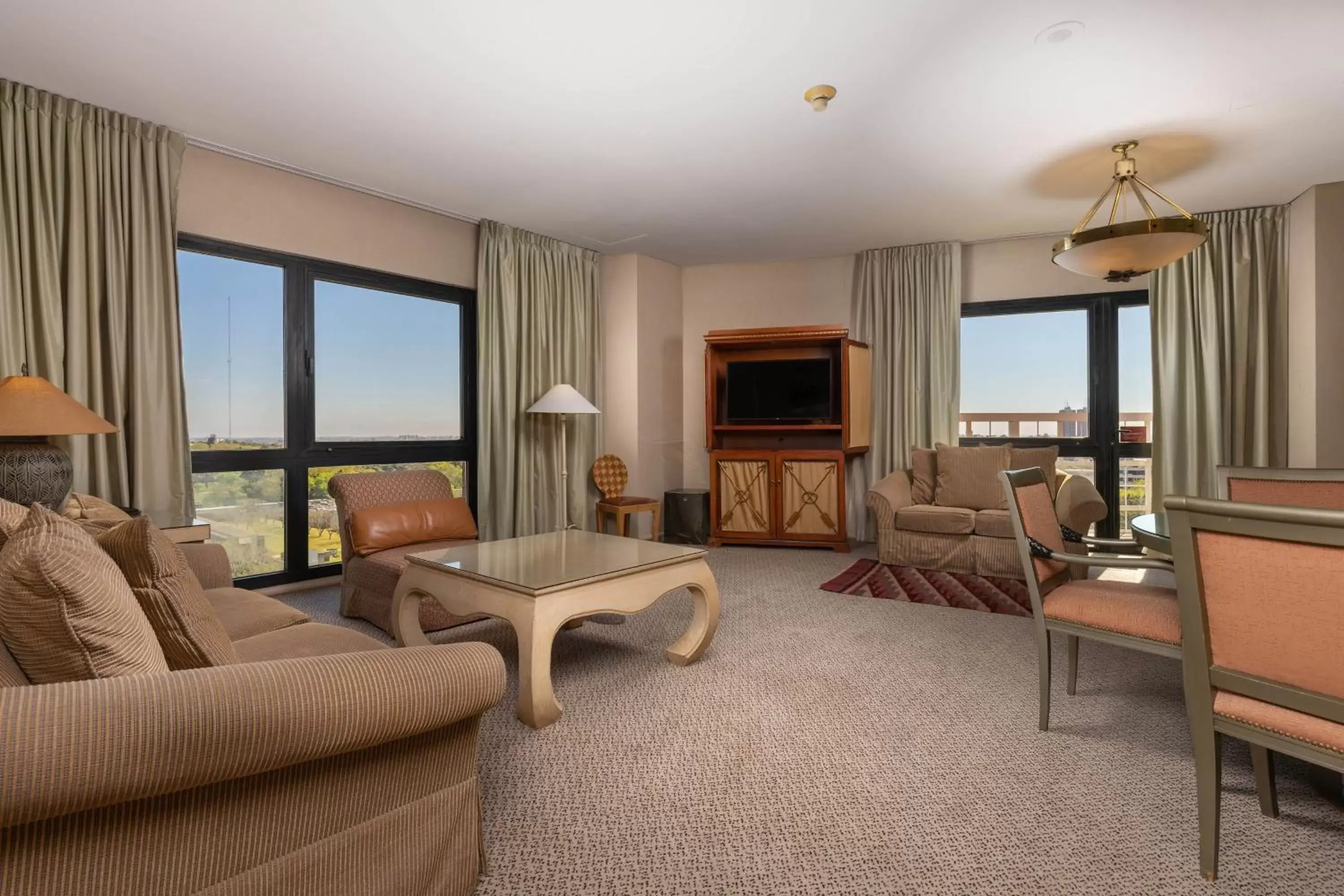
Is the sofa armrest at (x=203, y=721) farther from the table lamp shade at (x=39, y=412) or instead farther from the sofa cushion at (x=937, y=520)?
the sofa cushion at (x=937, y=520)

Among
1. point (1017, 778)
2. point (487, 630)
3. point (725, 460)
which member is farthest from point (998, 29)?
point (725, 460)

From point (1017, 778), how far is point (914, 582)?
7.95 ft

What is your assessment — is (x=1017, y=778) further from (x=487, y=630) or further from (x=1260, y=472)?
(x=487, y=630)

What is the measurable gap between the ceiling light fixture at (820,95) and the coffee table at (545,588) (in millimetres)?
2018

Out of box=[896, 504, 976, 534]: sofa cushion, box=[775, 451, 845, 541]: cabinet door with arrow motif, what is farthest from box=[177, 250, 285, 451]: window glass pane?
box=[896, 504, 976, 534]: sofa cushion

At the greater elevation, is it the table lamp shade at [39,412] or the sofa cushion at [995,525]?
the table lamp shade at [39,412]

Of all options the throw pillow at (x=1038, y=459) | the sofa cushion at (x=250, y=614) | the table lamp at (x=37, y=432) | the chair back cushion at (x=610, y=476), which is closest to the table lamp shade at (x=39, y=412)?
the table lamp at (x=37, y=432)

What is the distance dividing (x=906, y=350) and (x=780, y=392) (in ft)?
3.58

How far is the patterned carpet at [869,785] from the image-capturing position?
4.98ft

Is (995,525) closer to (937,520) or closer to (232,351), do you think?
(937,520)

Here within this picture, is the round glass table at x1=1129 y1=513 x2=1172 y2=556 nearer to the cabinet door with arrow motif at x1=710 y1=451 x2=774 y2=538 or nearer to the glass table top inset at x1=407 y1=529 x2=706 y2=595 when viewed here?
the glass table top inset at x1=407 y1=529 x2=706 y2=595

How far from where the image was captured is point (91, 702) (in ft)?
3.05

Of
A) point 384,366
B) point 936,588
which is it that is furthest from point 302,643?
point 936,588

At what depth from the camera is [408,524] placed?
3.48m
